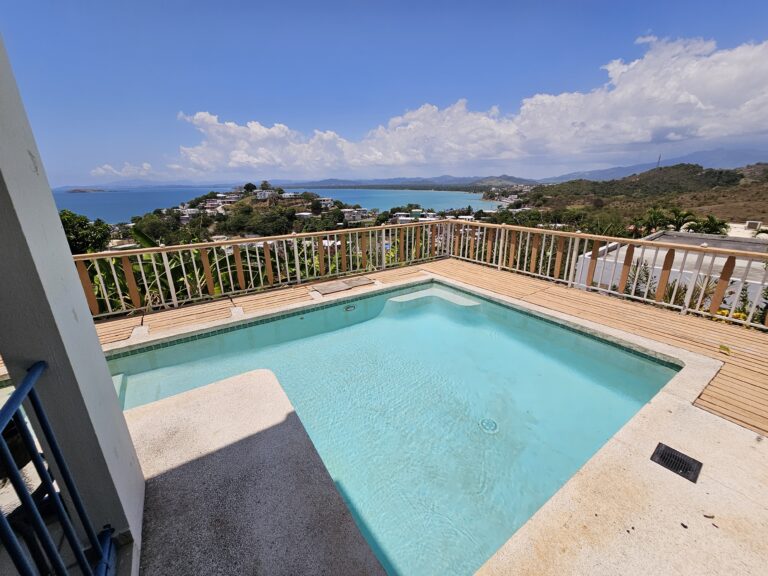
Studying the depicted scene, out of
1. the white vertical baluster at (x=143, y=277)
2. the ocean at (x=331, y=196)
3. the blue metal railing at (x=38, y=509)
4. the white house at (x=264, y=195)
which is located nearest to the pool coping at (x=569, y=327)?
the white vertical baluster at (x=143, y=277)

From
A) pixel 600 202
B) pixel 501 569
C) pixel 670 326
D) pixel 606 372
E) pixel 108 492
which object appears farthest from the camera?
pixel 600 202

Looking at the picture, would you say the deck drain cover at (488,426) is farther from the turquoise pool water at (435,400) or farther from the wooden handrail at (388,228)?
the wooden handrail at (388,228)

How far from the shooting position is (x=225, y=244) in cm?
469

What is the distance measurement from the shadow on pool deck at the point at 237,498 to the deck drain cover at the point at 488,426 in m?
1.60

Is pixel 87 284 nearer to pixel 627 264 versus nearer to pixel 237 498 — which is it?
pixel 237 498

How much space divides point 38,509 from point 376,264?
18.5 feet

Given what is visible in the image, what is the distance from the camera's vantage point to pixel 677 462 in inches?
82.3

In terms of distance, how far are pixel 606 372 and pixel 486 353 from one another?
1.30 meters

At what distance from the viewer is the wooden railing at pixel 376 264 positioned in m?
4.12

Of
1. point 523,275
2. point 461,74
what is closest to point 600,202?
point 461,74

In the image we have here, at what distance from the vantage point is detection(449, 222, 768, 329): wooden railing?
12.9 ft

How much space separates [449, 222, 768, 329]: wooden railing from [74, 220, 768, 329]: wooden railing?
0.05 feet

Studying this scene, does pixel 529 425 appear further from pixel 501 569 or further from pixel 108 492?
pixel 108 492

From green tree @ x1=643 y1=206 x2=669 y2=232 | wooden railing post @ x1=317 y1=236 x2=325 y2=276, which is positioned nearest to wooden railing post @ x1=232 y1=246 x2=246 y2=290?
wooden railing post @ x1=317 y1=236 x2=325 y2=276
